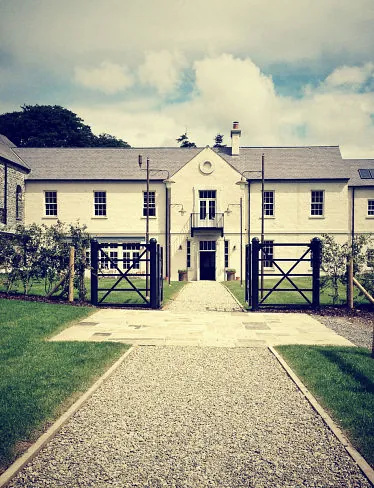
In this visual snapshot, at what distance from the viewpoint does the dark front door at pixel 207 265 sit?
31.6 meters

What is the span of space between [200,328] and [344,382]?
521 cm

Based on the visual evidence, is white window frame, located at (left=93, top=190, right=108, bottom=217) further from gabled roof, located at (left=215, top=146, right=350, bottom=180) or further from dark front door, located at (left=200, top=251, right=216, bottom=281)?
gabled roof, located at (left=215, top=146, right=350, bottom=180)

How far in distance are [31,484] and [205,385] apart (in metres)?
3.38

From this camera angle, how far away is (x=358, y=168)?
36.3 meters

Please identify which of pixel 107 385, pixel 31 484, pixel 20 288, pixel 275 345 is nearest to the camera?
pixel 31 484

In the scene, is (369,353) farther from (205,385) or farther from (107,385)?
(107,385)

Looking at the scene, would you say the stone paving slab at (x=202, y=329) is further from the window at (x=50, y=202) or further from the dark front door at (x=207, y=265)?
the window at (x=50, y=202)

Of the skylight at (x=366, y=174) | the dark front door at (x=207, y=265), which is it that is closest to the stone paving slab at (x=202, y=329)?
the dark front door at (x=207, y=265)

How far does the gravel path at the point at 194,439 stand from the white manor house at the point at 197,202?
2440 centimetres

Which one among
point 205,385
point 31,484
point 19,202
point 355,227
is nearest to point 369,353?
point 205,385

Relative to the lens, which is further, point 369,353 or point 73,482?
point 369,353

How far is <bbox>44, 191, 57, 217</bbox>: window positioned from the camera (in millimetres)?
32625

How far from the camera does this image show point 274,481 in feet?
12.9

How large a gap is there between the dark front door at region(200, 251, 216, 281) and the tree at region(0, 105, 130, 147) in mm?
31999
